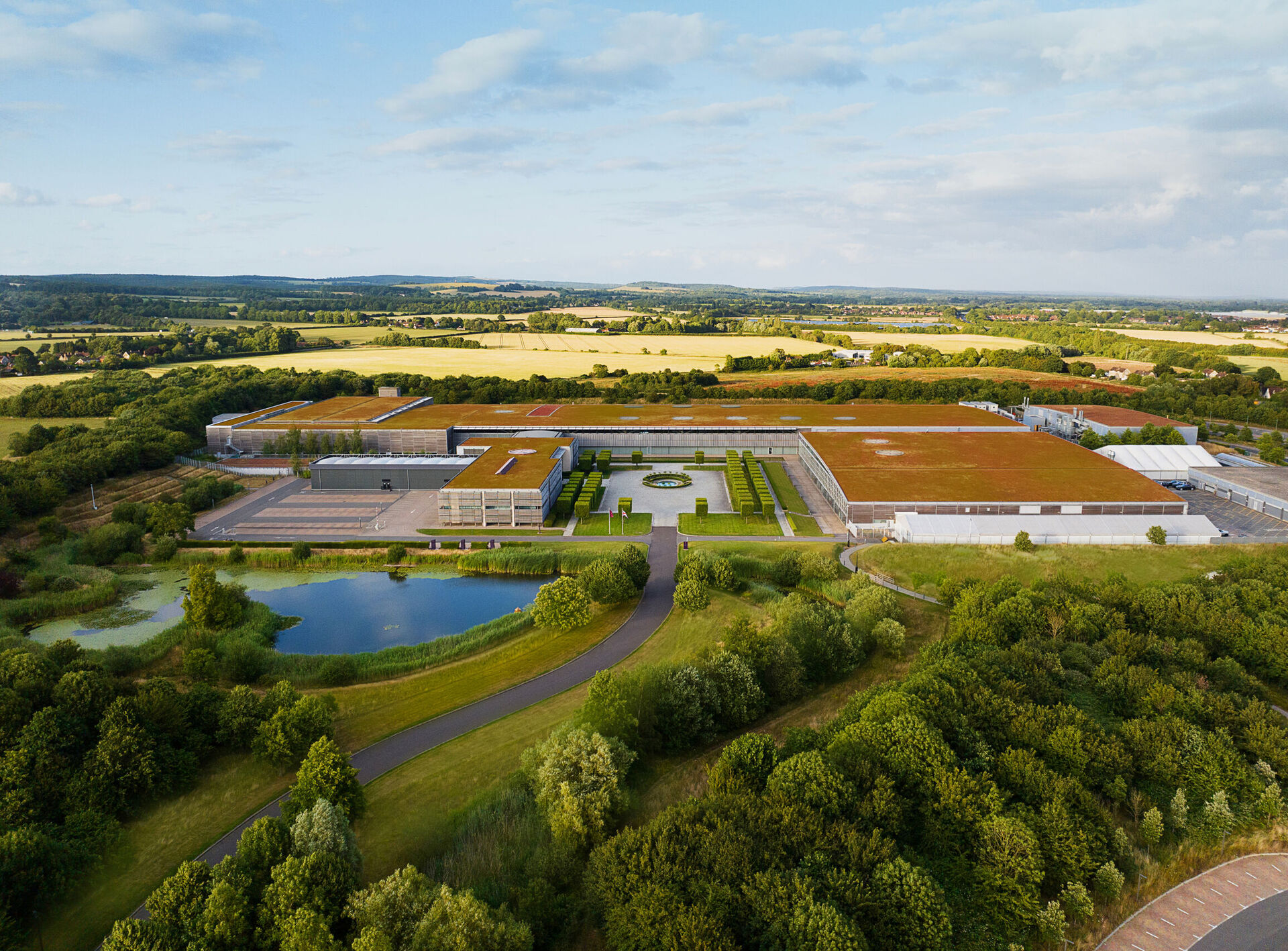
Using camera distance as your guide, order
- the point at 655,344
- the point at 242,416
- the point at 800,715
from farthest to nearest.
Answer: the point at 655,344 < the point at 242,416 < the point at 800,715

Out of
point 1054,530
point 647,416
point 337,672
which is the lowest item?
point 337,672

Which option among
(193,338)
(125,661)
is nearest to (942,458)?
(125,661)

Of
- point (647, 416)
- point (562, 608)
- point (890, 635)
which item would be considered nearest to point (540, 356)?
point (647, 416)

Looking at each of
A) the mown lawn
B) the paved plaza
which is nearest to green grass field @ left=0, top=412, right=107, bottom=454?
the paved plaza

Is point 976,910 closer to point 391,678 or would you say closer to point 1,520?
point 391,678

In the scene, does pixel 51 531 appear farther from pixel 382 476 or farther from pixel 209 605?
pixel 382 476

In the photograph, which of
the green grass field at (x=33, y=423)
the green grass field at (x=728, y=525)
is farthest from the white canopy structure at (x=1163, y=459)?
the green grass field at (x=33, y=423)
